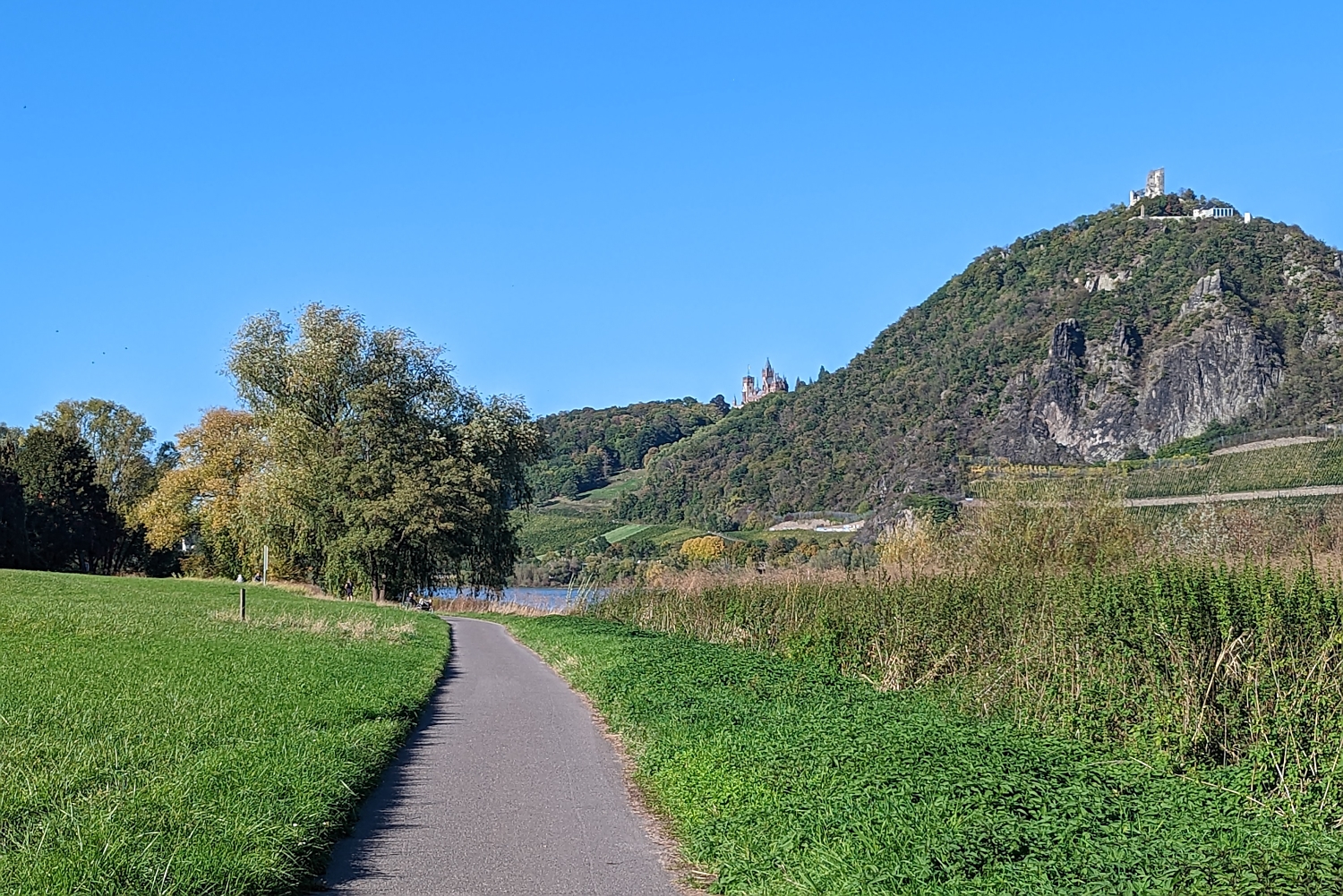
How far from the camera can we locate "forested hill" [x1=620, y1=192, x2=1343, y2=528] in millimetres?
98062

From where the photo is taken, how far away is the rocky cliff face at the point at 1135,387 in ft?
319

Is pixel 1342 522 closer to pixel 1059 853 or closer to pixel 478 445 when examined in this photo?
pixel 1059 853

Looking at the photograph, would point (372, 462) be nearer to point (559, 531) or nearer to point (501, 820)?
point (501, 820)

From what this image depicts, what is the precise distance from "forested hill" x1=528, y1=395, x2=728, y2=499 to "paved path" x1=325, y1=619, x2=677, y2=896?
140 m

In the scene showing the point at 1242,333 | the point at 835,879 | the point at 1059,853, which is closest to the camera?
the point at 1059,853

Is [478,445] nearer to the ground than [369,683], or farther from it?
farther from it

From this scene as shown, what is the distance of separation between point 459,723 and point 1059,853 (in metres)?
9.17

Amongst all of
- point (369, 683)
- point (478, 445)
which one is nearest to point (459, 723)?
point (369, 683)

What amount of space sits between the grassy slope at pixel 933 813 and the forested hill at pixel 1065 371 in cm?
8286

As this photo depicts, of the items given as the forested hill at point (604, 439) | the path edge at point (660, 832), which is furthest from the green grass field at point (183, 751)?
the forested hill at point (604, 439)

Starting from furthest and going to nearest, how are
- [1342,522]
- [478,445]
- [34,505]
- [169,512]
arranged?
[34,505] < [169,512] < [478,445] < [1342,522]

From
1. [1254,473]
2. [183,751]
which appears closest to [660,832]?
[183,751]

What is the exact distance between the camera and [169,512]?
211 ft

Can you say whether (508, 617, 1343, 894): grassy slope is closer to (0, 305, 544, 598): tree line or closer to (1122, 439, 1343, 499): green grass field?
(1122, 439, 1343, 499): green grass field
